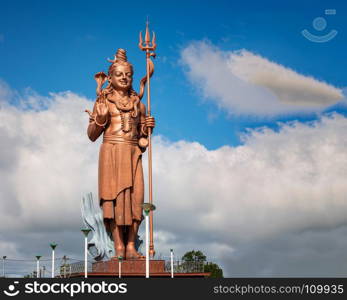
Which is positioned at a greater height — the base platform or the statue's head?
the statue's head

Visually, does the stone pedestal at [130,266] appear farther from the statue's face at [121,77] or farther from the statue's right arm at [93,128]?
the statue's face at [121,77]

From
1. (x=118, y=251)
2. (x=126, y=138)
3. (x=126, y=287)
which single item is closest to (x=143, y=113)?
(x=126, y=138)

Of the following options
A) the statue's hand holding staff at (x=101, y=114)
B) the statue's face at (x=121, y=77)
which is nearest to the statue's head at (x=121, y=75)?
the statue's face at (x=121, y=77)

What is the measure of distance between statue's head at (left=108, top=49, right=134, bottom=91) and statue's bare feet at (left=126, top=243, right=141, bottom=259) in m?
4.88

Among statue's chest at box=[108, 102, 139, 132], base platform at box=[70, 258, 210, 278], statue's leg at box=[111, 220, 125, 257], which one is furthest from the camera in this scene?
statue's chest at box=[108, 102, 139, 132]

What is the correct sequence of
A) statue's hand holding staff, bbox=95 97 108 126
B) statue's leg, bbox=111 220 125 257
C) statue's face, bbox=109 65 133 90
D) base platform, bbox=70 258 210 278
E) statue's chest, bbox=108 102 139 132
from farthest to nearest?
statue's face, bbox=109 65 133 90
statue's chest, bbox=108 102 139 132
statue's hand holding staff, bbox=95 97 108 126
statue's leg, bbox=111 220 125 257
base platform, bbox=70 258 210 278

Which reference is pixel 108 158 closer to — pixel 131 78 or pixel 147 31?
pixel 131 78

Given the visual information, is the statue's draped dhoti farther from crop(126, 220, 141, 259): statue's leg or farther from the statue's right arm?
the statue's right arm

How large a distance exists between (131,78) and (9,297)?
29.4 ft

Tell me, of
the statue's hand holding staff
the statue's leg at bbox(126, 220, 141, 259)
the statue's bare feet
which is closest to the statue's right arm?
the statue's hand holding staff

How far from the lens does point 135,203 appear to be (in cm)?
1956

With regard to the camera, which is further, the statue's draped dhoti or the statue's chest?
the statue's chest

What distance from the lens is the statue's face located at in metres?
20.0

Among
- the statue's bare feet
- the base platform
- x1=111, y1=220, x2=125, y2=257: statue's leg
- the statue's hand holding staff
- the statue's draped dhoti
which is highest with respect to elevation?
the statue's hand holding staff
